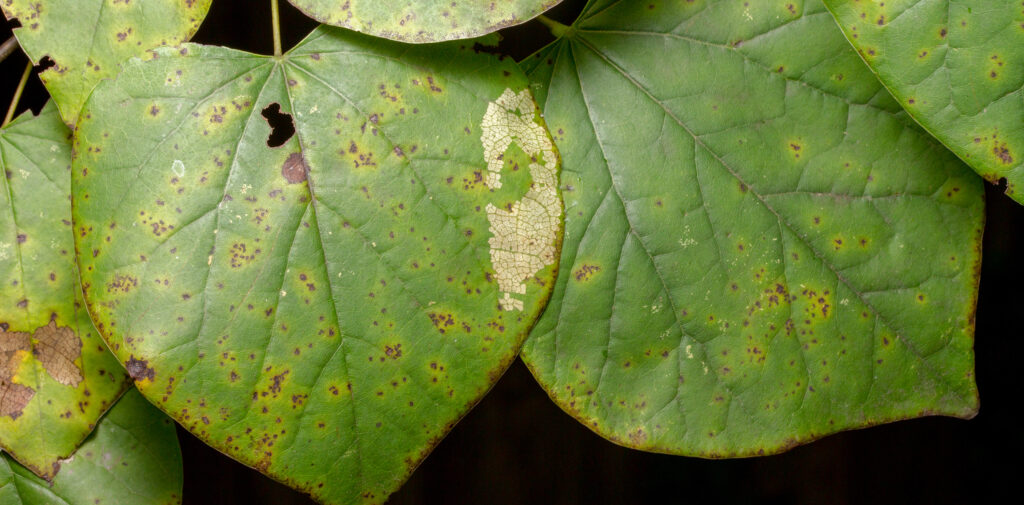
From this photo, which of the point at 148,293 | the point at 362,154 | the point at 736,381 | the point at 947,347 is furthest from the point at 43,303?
the point at 947,347

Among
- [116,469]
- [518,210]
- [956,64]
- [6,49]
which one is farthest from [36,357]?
[956,64]

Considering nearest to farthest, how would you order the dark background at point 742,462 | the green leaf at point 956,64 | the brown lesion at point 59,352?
the green leaf at point 956,64 → the brown lesion at point 59,352 → the dark background at point 742,462

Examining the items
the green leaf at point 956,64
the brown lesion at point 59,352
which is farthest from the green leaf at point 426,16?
the brown lesion at point 59,352

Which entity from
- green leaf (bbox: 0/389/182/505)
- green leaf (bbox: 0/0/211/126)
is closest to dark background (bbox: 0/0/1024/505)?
green leaf (bbox: 0/389/182/505)

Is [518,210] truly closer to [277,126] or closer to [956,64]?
[277,126]

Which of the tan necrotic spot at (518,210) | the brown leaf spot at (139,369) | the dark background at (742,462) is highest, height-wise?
the tan necrotic spot at (518,210)

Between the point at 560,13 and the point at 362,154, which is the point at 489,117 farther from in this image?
the point at 560,13

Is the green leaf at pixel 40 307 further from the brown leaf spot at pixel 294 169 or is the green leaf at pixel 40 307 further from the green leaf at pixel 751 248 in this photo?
the green leaf at pixel 751 248
